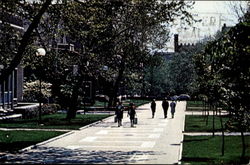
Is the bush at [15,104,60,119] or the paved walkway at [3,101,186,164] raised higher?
the bush at [15,104,60,119]

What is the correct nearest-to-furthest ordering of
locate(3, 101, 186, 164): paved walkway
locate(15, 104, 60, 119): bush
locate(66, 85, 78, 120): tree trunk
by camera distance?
locate(3, 101, 186, 164): paved walkway → locate(66, 85, 78, 120): tree trunk → locate(15, 104, 60, 119): bush

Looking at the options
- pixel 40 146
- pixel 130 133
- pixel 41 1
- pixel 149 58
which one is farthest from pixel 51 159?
pixel 149 58

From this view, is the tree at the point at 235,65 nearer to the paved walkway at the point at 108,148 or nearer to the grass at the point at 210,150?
the grass at the point at 210,150

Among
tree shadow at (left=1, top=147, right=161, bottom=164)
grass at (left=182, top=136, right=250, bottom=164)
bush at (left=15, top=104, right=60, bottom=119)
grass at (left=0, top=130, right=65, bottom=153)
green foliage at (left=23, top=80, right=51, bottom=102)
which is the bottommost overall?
tree shadow at (left=1, top=147, right=161, bottom=164)

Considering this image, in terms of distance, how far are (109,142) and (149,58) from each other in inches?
1668

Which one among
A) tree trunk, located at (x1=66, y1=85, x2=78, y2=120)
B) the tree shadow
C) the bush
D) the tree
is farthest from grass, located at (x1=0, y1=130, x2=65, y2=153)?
the bush

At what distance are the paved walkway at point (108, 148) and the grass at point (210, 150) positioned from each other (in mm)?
424

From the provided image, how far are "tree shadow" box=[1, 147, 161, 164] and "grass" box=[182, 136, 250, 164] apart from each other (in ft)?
5.18

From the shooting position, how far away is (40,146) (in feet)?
80.4

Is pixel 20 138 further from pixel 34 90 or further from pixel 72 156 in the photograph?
pixel 34 90

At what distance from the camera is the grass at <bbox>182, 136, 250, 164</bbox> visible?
19500mm

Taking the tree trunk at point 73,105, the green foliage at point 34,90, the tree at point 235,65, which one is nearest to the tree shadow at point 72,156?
the tree at point 235,65

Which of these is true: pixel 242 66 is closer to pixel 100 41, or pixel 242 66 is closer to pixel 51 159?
pixel 51 159

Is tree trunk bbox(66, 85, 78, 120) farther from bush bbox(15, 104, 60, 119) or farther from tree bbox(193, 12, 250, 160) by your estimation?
tree bbox(193, 12, 250, 160)
